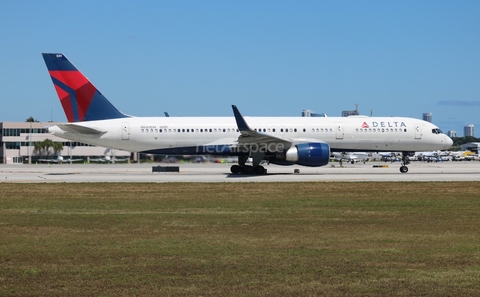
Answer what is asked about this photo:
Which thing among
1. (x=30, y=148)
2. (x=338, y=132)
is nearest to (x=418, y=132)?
(x=338, y=132)

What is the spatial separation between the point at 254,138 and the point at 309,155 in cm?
373

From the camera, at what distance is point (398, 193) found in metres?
26.3

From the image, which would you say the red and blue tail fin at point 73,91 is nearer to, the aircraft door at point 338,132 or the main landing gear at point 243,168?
the main landing gear at point 243,168

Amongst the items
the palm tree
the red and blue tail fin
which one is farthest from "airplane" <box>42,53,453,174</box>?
the palm tree

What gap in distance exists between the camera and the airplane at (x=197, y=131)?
41188mm

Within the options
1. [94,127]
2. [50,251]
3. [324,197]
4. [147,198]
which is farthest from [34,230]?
[94,127]

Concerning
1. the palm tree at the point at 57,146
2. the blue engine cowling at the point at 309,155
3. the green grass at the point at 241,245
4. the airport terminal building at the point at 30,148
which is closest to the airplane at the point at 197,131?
the blue engine cowling at the point at 309,155

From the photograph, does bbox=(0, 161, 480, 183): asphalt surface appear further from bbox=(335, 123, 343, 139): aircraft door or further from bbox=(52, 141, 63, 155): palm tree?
bbox=(52, 141, 63, 155): palm tree

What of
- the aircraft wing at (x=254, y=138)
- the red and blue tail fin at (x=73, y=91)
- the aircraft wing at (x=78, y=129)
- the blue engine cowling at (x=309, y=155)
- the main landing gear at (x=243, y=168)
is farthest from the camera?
the main landing gear at (x=243, y=168)

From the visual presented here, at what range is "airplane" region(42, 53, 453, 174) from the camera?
41188mm

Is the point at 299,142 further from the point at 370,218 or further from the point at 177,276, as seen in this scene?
the point at 177,276

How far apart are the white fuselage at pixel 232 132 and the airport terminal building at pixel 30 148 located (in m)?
62.1

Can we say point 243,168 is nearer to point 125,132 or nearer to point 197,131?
point 197,131

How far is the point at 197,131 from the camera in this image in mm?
41906
